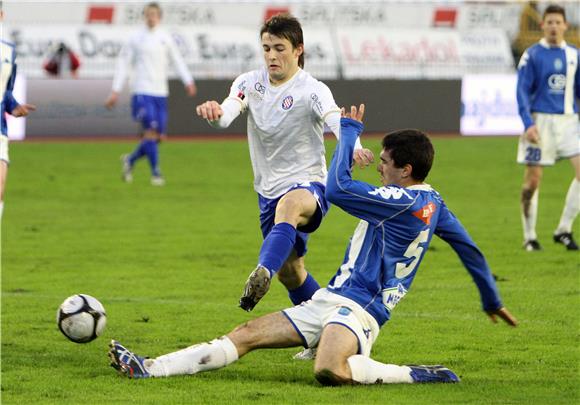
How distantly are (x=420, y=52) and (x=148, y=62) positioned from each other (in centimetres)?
2008

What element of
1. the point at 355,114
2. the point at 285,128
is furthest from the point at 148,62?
the point at 355,114

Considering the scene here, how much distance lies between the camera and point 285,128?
7746 millimetres

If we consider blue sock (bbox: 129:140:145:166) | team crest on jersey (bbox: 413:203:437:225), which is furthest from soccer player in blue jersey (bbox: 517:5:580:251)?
blue sock (bbox: 129:140:145:166)

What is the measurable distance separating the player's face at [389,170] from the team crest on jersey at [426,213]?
0.20m

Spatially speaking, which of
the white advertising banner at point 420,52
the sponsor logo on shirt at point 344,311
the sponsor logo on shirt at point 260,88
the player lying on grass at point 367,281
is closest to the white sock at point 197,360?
the player lying on grass at point 367,281

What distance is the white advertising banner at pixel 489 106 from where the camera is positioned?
94.4 ft

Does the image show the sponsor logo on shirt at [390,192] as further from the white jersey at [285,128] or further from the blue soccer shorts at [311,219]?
the white jersey at [285,128]

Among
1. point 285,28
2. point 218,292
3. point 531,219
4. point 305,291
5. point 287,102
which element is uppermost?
point 285,28

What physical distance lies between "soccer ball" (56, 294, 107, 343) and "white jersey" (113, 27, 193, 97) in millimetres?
11753

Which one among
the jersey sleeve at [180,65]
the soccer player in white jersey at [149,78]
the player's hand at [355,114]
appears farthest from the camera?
the soccer player in white jersey at [149,78]

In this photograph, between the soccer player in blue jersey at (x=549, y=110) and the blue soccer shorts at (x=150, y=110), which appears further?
the blue soccer shorts at (x=150, y=110)

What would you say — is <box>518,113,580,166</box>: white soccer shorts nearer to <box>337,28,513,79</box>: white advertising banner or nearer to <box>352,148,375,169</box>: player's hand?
<box>352,148,375,169</box>: player's hand

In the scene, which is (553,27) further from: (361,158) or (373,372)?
(373,372)

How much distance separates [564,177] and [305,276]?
13633 mm
